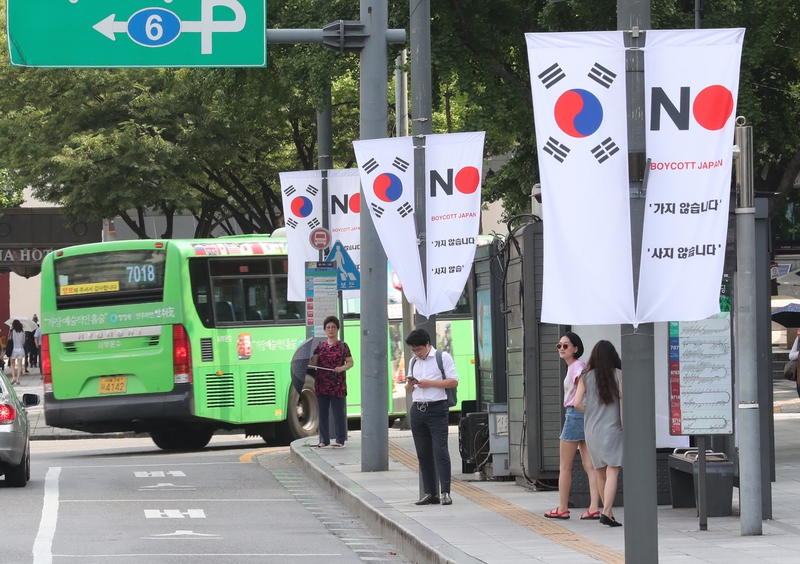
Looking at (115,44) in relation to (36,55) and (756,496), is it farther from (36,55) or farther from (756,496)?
(756,496)

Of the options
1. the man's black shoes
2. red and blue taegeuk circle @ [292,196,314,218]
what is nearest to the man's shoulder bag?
the man's black shoes

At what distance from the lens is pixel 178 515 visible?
13.5m

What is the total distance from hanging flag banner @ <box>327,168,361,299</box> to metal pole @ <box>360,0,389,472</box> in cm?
232

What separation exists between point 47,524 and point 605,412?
17.0 ft

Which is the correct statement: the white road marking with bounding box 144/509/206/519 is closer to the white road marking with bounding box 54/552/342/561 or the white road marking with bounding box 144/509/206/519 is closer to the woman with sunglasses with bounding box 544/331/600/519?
the white road marking with bounding box 54/552/342/561

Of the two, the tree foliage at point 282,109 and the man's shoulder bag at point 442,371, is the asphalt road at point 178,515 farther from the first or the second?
the tree foliage at point 282,109

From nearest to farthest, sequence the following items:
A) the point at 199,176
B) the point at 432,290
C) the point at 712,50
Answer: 1. the point at 712,50
2. the point at 432,290
3. the point at 199,176

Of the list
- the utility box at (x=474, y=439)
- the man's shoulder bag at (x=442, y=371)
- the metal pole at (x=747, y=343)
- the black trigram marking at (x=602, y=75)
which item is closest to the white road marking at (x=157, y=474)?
the utility box at (x=474, y=439)

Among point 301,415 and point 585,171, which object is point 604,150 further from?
point 301,415

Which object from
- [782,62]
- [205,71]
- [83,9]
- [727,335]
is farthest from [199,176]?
[727,335]

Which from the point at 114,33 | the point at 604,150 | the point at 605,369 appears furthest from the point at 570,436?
the point at 114,33

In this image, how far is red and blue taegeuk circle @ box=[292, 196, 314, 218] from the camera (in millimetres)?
19203

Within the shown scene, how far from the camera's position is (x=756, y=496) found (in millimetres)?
10375

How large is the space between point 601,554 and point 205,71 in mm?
12202
